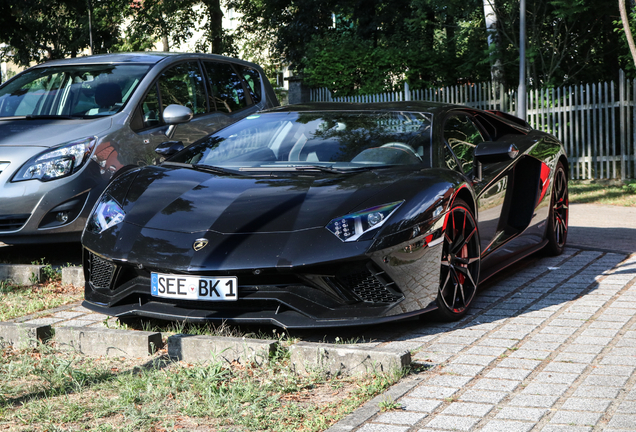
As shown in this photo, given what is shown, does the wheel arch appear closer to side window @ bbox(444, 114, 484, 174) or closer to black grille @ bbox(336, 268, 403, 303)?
side window @ bbox(444, 114, 484, 174)

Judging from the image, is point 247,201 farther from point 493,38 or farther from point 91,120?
point 493,38

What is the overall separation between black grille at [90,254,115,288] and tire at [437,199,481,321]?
186 centimetres

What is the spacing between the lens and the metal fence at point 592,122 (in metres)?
13.6

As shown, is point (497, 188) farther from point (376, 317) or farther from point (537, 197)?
point (376, 317)

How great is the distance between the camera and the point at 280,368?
3648mm

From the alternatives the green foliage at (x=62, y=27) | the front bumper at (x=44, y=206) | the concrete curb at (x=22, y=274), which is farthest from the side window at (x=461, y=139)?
the green foliage at (x=62, y=27)

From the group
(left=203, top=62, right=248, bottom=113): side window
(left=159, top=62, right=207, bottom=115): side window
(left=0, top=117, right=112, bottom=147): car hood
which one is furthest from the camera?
(left=203, top=62, right=248, bottom=113): side window

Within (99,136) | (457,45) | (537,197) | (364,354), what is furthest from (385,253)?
(457,45)

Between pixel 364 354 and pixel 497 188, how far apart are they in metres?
2.31

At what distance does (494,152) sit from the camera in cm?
499

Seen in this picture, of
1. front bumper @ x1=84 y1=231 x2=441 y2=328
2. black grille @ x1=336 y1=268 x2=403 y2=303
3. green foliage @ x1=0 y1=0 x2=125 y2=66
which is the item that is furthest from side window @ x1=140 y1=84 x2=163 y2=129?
green foliage @ x1=0 y1=0 x2=125 y2=66

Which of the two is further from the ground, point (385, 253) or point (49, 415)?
point (385, 253)

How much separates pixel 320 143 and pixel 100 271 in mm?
1624

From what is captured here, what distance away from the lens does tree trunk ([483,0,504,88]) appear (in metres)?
16.1
